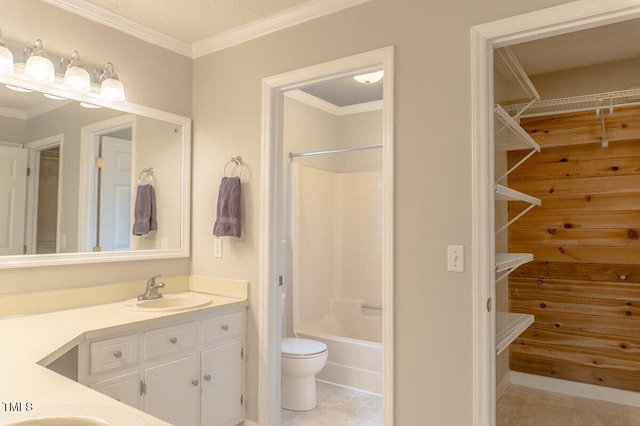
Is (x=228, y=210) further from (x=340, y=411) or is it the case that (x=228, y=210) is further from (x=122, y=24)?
(x=340, y=411)

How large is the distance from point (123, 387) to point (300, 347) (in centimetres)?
134

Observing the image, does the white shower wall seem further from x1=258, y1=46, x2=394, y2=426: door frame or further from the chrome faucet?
the chrome faucet

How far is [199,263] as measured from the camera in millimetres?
2885

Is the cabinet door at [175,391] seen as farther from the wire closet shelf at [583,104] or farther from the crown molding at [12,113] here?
the wire closet shelf at [583,104]

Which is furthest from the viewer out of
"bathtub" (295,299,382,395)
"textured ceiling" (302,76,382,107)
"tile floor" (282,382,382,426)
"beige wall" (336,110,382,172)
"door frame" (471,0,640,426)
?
"beige wall" (336,110,382,172)

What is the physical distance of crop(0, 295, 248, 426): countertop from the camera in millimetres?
1021

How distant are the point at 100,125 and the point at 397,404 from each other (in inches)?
87.8

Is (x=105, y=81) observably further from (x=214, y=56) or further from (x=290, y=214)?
(x=290, y=214)

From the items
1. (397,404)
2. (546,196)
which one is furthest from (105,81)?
(546,196)

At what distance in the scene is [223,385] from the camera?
2447 millimetres

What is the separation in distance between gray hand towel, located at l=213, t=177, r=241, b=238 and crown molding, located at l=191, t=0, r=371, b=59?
0.91m

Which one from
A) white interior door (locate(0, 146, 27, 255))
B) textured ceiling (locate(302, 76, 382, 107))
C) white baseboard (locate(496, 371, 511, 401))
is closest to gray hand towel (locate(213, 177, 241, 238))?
white interior door (locate(0, 146, 27, 255))

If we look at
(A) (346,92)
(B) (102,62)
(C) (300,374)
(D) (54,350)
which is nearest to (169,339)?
(D) (54,350)

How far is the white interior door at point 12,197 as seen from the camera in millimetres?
2039
